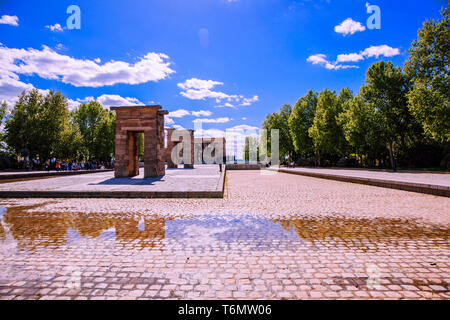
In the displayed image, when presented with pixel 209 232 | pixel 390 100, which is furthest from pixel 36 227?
pixel 390 100

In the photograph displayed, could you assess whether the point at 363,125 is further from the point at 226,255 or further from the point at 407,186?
the point at 226,255

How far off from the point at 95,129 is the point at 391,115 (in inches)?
1955

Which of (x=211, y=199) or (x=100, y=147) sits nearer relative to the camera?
(x=211, y=199)

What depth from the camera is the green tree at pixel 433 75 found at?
64.7 feet

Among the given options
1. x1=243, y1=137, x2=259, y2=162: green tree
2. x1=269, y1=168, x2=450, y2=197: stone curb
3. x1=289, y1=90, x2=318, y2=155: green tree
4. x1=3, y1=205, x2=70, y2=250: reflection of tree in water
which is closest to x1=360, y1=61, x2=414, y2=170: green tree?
x1=289, y1=90, x2=318, y2=155: green tree

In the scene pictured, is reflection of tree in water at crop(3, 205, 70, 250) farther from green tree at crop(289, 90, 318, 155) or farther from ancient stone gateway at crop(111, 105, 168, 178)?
green tree at crop(289, 90, 318, 155)

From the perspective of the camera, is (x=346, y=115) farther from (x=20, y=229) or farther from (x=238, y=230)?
(x=20, y=229)

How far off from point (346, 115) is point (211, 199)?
32231mm

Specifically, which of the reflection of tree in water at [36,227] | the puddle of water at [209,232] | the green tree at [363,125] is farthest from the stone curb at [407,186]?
the green tree at [363,125]

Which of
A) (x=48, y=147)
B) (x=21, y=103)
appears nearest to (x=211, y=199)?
(x=48, y=147)

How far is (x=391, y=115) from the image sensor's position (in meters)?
30.4

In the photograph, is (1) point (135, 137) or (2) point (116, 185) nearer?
(2) point (116, 185)

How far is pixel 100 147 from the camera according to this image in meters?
47.2

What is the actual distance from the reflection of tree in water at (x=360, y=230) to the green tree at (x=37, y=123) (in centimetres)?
4148
